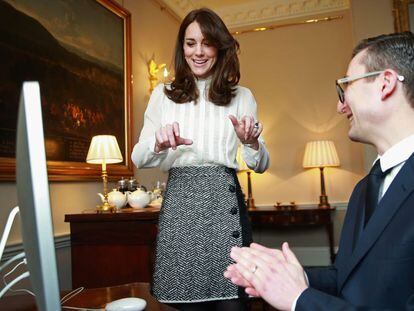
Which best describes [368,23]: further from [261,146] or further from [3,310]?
[3,310]

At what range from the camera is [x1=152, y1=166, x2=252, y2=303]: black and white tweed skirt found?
1393 millimetres

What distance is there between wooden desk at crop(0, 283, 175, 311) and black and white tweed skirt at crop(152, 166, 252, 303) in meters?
0.12

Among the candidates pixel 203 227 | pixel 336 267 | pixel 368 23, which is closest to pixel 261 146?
pixel 203 227

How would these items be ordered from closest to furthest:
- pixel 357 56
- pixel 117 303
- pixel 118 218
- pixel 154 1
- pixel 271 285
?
pixel 271 285 → pixel 117 303 → pixel 357 56 → pixel 118 218 → pixel 154 1

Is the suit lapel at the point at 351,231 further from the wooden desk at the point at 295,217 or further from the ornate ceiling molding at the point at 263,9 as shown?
the ornate ceiling molding at the point at 263,9

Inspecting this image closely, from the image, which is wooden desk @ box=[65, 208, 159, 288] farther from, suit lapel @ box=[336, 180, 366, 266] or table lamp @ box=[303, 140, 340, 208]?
table lamp @ box=[303, 140, 340, 208]

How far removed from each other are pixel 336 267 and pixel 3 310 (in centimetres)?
98

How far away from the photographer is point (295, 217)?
16.5 feet

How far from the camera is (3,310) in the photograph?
1127 mm

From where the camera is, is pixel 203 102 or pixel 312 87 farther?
pixel 312 87

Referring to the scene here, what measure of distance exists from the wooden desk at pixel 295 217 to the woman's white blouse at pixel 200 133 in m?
3.59

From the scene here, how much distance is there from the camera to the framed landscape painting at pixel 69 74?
259cm

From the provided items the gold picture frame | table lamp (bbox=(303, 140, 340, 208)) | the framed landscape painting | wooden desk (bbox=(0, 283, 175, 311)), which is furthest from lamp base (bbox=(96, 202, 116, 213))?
the gold picture frame

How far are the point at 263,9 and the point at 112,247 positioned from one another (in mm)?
4519
